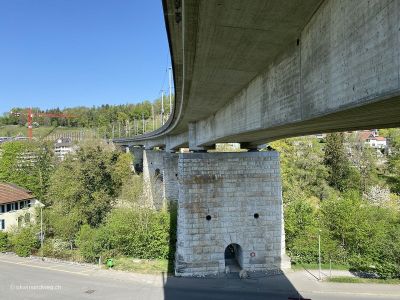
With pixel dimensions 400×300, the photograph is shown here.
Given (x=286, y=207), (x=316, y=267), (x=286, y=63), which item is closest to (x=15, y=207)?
(x=286, y=207)

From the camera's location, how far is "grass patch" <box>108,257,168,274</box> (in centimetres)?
2013

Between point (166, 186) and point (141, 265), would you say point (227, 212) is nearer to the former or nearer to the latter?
point (141, 265)

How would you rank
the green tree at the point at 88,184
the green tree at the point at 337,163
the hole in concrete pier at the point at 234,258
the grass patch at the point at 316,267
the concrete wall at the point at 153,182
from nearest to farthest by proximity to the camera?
1. the hole in concrete pier at the point at 234,258
2. the grass patch at the point at 316,267
3. the green tree at the point at 88,184
4. the concrete wall at the point at 153,182
5. the green tree at the point at 337,163

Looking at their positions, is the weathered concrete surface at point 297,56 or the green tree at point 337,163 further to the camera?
the green tree at point 337,163

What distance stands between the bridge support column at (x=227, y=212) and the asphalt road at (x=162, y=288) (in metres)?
1.13

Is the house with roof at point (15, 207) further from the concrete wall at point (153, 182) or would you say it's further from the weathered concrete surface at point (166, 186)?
the weathered concrete surface at point (166, 186)

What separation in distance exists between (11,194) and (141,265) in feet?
66.7

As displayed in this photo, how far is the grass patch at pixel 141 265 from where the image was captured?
20.1 m

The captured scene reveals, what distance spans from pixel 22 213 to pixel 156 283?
22.5 metres

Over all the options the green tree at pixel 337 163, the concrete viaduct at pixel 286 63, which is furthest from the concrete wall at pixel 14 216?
the green tree at pixel 337 163

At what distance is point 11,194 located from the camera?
111 ft

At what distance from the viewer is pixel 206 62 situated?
737 cm

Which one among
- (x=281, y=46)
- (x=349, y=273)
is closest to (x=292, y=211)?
(x=349, y=273)

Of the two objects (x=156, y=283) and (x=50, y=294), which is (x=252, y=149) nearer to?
(x=156, y=283)
